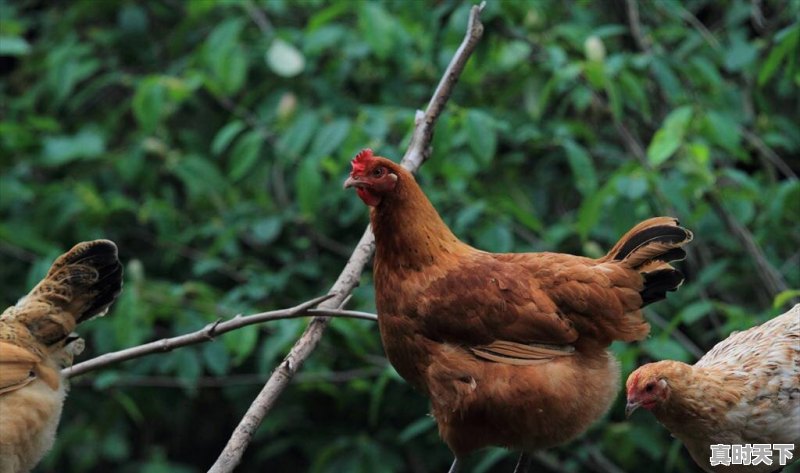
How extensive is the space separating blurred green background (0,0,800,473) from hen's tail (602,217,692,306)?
1329mm

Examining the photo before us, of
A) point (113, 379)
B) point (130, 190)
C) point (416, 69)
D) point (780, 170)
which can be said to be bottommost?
point (113, 379)

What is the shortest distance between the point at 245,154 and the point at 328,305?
7.57ft

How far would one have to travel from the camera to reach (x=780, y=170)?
6258 millimetres

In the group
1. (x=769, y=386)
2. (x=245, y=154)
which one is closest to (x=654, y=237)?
(x=769, y=386)

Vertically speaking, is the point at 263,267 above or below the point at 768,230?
below

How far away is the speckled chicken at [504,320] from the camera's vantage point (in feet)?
11.3

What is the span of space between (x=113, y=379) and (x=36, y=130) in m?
1.77

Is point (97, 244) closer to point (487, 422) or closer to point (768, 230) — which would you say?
point (487, 422)

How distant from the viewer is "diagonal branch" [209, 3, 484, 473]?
3.06 m

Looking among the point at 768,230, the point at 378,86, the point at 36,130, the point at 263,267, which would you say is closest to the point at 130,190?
the point at 36,130

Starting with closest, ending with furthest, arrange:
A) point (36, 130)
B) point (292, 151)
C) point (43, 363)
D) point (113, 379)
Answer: point (43, 363)
point (292, 151)
point (113, 379)
point (36, 130)

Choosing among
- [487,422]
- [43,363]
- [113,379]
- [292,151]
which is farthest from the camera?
[113,379]

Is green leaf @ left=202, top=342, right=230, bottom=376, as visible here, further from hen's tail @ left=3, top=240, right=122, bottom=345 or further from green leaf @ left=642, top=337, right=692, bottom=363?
green leaf @ left=642, top=337, right=692, bottom=363

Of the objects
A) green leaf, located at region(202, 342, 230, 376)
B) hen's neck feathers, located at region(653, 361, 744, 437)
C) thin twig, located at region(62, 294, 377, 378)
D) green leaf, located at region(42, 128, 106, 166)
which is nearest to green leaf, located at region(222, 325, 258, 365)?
green leaf, located at region(202, 342, 230, 376)
